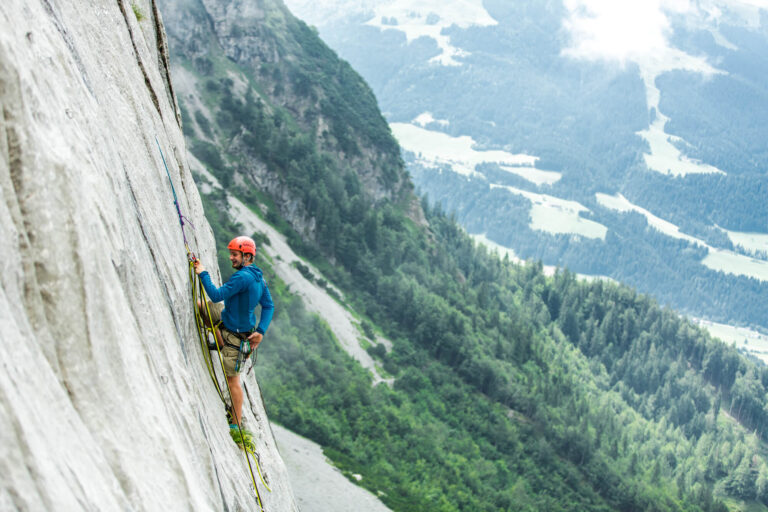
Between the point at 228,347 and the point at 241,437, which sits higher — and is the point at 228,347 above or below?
above

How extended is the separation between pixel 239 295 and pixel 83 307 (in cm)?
521

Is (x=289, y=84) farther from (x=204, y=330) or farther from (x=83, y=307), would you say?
(x=83, y=307)

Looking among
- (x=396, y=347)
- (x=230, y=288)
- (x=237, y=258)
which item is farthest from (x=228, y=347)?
(x=396, y=347)

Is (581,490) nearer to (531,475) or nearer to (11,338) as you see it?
(531,475)

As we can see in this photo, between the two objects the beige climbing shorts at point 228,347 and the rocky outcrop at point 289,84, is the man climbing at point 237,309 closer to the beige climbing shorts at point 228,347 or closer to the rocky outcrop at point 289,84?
the beige climbing shorts at point 228,347

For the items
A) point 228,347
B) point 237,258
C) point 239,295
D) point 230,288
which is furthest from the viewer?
point 228,347

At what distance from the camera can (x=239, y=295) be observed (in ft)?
42.4

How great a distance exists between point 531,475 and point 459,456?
15.6 m

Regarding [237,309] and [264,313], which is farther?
[264,313]

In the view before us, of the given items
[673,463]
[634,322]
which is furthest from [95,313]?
[634,322]

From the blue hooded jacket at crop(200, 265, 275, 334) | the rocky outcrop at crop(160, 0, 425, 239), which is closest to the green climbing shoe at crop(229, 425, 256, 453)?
the blue hooded jacket at crop(200, 265, 275, 334)

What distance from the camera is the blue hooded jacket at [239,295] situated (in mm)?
12594

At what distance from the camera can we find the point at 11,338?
6.47 meters

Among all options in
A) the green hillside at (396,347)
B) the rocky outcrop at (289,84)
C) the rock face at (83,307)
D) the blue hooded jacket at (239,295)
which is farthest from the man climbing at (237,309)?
the rocky outcrop at (289,84)
